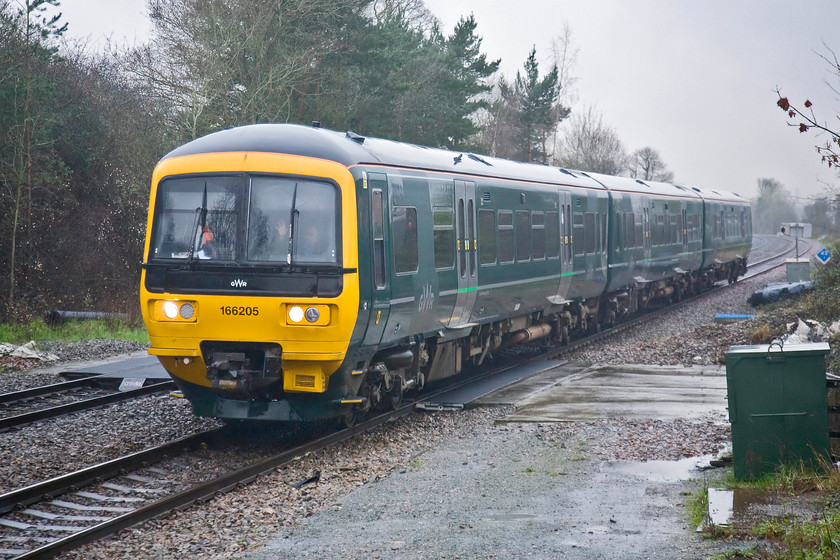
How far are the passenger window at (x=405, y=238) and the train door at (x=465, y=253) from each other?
59.4 inches

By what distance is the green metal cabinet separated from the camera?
23.8 ft

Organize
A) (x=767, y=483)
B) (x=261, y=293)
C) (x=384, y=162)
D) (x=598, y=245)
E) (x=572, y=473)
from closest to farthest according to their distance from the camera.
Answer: (x=767, y=483) → (x=572, y=473) → (x=261, y=293) → (x=384, y=162) → (x=598, y=245)

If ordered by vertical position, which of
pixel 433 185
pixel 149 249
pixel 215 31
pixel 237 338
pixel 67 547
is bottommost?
pixel 67 547

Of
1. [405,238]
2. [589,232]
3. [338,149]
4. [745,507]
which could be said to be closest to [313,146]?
[338,149]

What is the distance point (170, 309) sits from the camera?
921 cm

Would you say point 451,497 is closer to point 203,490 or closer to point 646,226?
point 203,490

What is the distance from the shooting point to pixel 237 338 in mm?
9016

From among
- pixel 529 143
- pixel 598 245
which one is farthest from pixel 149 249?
pixel 529 143

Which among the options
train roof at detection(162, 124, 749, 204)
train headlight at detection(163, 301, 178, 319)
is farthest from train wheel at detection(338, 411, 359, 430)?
train roof at detection(162, 124, 749, 204)

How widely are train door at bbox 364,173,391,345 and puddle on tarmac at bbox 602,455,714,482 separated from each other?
268 cm

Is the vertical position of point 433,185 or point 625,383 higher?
point 433,185

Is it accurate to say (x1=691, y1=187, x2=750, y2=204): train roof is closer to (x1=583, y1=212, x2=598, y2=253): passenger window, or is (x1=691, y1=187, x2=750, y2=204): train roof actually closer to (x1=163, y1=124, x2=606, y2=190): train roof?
(x1=583, y1=212, x2=598, y2=253): passenger window

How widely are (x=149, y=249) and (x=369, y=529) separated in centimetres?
412

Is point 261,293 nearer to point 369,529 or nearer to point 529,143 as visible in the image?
point 369,529
